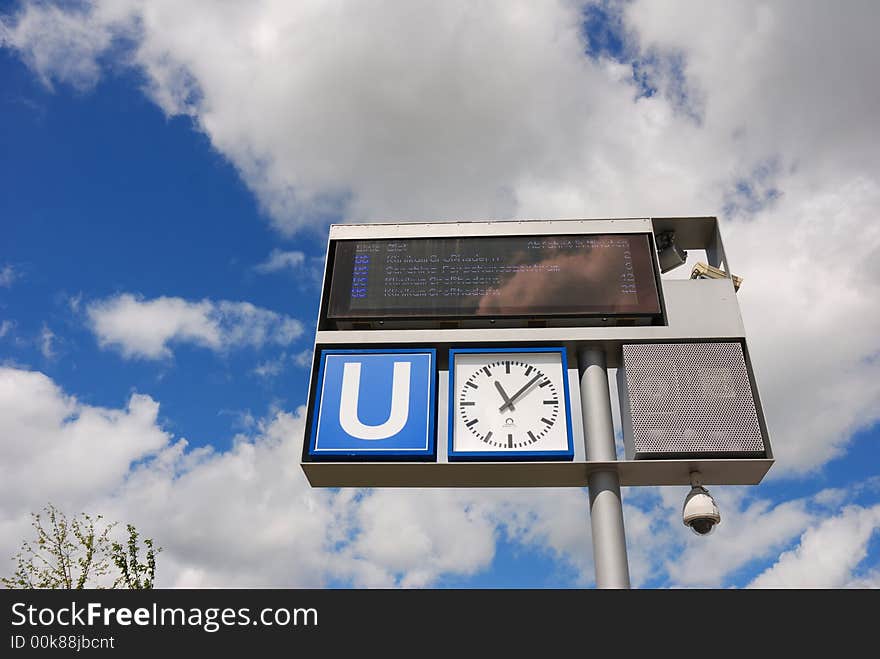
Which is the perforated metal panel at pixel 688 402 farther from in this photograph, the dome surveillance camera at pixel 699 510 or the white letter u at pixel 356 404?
the white letter u at pixel 356 404

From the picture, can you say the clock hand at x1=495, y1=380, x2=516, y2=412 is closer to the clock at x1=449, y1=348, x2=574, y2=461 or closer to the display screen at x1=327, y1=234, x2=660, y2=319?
the clock at x1=449, y1=348, x2=574, y2=461

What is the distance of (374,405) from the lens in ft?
31.3

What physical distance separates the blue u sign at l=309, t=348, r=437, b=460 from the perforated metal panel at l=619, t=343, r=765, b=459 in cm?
278

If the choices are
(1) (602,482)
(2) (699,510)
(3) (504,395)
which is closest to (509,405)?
(3) (504,395)

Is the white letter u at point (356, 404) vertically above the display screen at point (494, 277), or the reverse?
the display screen at point (494, 277)

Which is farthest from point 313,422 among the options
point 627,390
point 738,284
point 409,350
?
point 738,284

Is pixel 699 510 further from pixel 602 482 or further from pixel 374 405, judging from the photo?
pixel 374 405

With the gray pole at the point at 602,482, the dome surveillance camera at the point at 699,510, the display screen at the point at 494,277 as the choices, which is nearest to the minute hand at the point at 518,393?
the gray pole at the point at 602,482

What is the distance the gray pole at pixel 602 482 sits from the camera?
8422mm

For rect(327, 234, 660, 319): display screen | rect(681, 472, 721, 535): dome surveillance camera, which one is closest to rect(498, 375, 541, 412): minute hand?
rect(327, 234, 660, 319): display screen

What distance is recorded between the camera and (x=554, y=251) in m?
10.6

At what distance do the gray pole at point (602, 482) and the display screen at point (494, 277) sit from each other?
93 centimetres
